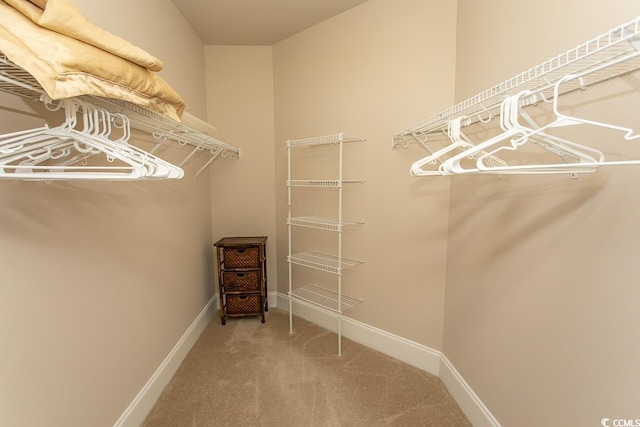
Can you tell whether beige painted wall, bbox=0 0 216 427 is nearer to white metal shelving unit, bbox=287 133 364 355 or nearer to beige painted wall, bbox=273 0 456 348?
white metal shelving unit, bbox=287 133 364 355

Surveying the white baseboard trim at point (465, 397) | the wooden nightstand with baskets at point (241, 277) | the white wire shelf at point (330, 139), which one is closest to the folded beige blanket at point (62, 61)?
the white wire shelf at point (330, 139)

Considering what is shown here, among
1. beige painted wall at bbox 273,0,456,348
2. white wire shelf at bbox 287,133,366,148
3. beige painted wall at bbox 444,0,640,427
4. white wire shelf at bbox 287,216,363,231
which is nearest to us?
beige painted wall at bbox 444,0,640,427

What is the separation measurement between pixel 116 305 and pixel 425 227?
1.83m

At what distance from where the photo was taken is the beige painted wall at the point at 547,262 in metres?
0.91

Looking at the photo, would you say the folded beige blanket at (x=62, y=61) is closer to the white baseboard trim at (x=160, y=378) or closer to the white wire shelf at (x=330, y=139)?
the white wire shelf at (x=330, y=139)

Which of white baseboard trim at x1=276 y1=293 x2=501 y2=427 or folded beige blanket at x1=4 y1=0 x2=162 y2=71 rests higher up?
folded beige blanket at x1=4 y1=0 x2=162 y2=71

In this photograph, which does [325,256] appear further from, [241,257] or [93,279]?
[93,279]

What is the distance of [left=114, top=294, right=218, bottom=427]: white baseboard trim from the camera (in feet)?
5.14

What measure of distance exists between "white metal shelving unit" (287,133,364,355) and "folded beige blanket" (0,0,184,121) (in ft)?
4.73

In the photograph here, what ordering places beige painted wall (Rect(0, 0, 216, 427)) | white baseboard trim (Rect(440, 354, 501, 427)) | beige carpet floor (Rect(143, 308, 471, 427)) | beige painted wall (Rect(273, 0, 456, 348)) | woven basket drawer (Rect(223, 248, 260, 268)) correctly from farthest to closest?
woven basket drawer (Rect(223, 248, 260, 268))
beige painted wall (Rect(273, 0, 456, 348))
beige carpet floor (Rect(143, 308, 471, 427))
white baseboard trim (Rect(440, 354, 501, 427))
beige painted wall (Rect(0, 0, 216, 427))

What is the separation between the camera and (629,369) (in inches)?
34.6

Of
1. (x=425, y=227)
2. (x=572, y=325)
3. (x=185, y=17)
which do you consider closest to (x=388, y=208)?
(x=425, y=227)

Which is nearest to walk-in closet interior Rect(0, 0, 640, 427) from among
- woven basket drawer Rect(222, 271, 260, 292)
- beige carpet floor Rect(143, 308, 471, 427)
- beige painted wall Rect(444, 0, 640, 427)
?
beige painted wall Rect(444, 0, 640, 427)

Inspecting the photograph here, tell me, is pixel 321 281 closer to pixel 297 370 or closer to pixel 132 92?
pixel 297 370
